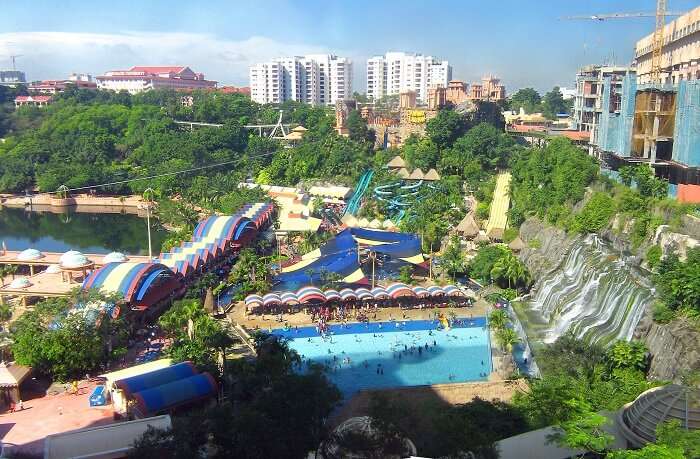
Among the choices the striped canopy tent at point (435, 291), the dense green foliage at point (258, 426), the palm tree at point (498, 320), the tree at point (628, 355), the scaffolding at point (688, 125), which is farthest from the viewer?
the striped canopy tent at point (435, 291)

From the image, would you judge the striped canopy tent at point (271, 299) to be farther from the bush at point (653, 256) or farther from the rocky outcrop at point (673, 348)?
the bush at point (653, 256)

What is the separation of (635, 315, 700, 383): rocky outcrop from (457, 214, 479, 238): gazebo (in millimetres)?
17437

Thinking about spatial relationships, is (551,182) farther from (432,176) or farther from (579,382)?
(579,382)

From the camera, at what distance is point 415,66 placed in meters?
110

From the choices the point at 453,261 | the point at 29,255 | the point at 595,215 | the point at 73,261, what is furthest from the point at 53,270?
the point at 595,215

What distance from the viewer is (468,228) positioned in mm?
35125

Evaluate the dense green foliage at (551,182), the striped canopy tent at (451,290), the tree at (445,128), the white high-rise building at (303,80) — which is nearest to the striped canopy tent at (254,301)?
the striped canopy tent at (451,290)

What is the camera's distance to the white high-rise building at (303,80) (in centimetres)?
10775

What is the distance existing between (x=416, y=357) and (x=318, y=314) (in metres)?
5.08

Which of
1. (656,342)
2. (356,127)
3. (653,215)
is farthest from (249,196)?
(656,342)

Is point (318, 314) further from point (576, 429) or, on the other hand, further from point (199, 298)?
point (576, 429)

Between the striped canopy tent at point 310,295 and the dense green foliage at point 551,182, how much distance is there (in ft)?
37.4

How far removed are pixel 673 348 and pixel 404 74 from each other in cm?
10022

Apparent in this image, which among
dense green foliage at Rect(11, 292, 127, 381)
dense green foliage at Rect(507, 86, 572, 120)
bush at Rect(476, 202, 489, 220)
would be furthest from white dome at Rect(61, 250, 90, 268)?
dense green foliage at Rect(507, 86, 572, 120)
